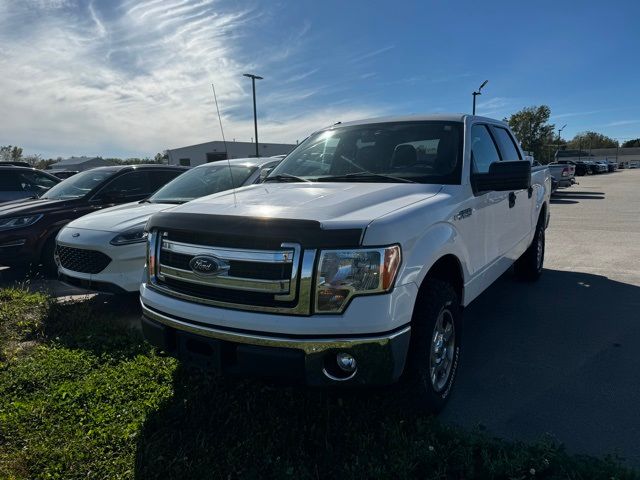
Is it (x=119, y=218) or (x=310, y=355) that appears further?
(x=119, y=218)

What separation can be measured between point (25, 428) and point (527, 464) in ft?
9.41

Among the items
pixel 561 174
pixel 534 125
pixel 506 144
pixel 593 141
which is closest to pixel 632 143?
pixel 593 141

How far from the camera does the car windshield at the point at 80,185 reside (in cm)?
714

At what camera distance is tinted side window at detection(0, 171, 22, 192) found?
390 inches

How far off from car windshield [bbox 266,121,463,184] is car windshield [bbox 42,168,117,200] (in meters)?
4.14

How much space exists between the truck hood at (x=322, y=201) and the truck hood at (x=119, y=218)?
2109 millimetres

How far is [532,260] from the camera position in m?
6.07

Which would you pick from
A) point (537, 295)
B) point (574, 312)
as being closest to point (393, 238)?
point (574, 312)

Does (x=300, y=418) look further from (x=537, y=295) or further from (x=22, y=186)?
(x=22, y=186)

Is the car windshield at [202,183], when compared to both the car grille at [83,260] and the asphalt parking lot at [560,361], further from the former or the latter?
the asphalt parking lot at [560,361]

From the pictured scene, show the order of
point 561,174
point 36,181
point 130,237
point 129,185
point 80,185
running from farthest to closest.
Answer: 1. point 561,174
2. point 36,181
3. point 80,185
4. point 129,185
5. point 130,237

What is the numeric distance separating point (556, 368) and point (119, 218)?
178 inches

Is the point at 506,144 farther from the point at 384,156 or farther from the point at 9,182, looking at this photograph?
the point at 9,182

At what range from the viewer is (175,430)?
111 inches
